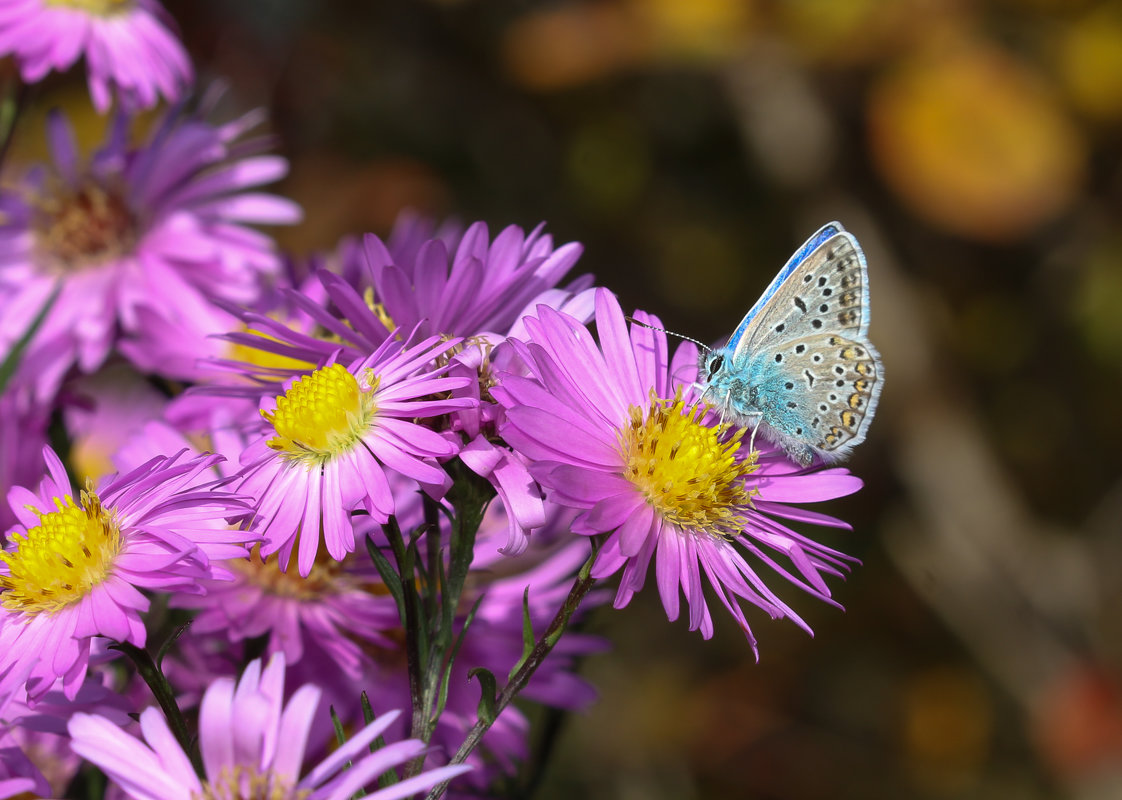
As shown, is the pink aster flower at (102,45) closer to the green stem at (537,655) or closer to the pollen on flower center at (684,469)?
the pollen on flower center at (684,469)

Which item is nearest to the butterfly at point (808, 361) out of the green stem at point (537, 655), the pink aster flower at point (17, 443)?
the green stem at point (537, 655)

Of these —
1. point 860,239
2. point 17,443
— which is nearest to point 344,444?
point 17,443

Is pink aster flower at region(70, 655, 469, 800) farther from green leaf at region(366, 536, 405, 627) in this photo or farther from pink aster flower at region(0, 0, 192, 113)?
pink aster flower at region(0, 0, 192, 113)

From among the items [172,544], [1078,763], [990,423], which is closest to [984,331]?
[990,423]

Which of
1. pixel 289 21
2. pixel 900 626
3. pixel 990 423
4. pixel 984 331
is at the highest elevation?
pixel 289 21

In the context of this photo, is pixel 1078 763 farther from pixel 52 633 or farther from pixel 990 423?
pixel 52 633

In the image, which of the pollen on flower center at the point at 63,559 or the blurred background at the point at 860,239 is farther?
the blurred background at the point at 860,239
